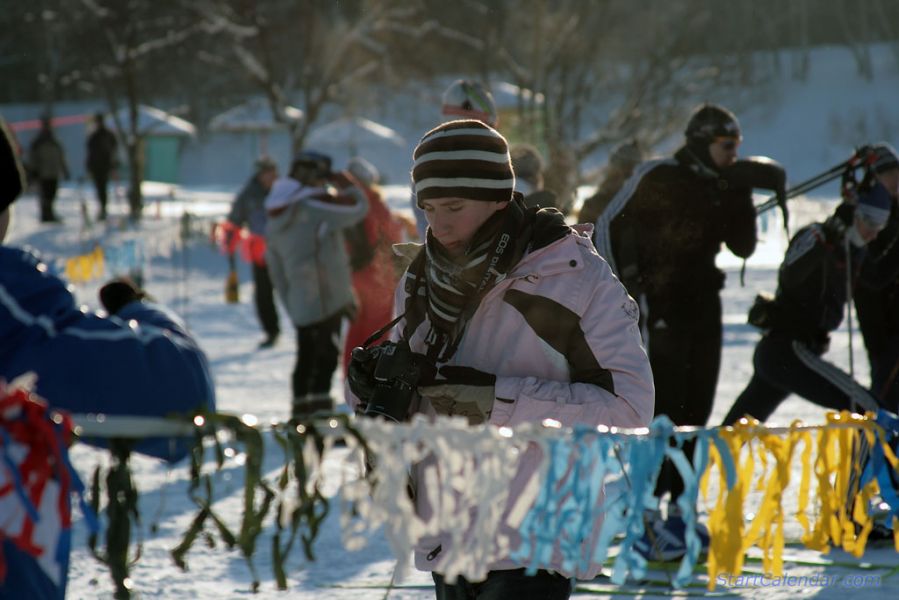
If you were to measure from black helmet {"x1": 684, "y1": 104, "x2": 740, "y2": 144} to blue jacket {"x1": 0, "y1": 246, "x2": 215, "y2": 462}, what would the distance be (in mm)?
3872

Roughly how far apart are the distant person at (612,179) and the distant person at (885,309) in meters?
1.18

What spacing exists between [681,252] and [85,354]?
386 centimetres

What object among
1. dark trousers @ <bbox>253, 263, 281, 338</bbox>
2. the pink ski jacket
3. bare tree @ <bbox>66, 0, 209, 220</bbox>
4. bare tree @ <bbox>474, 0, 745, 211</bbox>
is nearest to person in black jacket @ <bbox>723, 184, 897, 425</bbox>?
the pink ski jacket

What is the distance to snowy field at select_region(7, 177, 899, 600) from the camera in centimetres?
519

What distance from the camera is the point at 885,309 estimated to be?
6.02 metres

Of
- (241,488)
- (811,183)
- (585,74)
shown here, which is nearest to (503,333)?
(811,183)

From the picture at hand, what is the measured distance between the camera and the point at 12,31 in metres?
49.3

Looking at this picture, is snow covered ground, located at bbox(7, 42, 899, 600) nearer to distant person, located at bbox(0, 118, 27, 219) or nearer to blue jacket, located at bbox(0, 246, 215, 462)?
blue jacket, located at bbox(0, 246, 215, 462)

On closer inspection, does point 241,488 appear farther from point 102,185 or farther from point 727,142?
point 102,185

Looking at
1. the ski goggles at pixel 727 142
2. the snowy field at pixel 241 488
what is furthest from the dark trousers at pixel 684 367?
the ski goggles at pixel 727 142

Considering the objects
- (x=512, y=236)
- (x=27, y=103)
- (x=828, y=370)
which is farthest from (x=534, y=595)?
(x=27, y=103)

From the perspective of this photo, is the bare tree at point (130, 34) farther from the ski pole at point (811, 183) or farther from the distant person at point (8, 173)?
the distant person at point (8, 173)

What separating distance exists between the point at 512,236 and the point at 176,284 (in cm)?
1672

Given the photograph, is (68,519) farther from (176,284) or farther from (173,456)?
(176,284)
